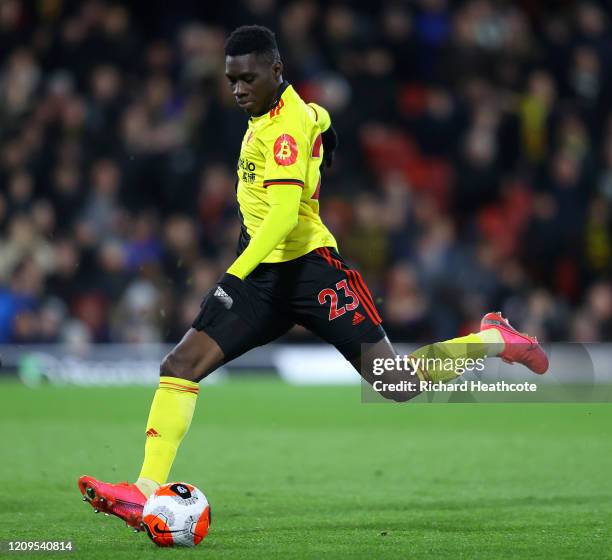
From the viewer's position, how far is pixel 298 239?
6.40 metres

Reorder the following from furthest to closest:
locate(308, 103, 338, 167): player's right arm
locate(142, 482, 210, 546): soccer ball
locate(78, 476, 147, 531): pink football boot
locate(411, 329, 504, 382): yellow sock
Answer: locate(308, 103, 338, 167): player's right arm < locate(411, 329, 504, 382): yellow sock < locate(78, 476, 147, 531): pink football boot < locate(142, 482, 210, 546): soccer ball

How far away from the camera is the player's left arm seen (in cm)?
593

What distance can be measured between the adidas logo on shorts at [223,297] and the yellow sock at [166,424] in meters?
0.38

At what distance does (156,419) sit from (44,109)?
10.1 meters

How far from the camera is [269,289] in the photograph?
6.37m

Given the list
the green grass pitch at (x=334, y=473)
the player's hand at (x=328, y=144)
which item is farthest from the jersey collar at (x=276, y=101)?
the green grass pitch at (x=334, y=473)

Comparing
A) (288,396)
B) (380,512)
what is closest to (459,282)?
(288,396)

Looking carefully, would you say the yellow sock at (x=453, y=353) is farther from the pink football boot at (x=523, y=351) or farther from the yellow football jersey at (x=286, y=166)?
the yellow football jersey at (x=286, y=166)

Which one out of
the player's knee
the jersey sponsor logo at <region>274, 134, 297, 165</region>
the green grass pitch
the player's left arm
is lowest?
the green grass pitch

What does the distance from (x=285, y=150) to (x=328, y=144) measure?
81 cm

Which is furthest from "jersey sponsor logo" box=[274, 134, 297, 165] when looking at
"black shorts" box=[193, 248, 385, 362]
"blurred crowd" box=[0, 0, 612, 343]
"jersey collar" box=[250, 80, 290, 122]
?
"blurred crowd" box=[0, 0, 612, 343]

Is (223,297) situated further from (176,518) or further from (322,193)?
(322,193)

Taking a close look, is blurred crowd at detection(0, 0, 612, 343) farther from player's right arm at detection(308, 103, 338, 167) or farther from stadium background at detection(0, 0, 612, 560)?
player's right arm at detection(308, 103, 338, 167)

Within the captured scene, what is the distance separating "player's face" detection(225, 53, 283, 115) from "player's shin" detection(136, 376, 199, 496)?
1.31 metres
